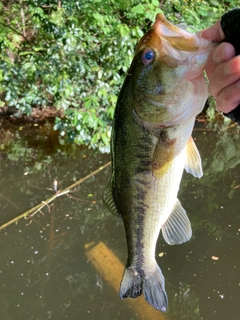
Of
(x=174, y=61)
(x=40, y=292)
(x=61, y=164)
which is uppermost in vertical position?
(x=174, y=61)

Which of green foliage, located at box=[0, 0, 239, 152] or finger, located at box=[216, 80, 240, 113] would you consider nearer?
finger, located at box=[216, 80, 240, 113]

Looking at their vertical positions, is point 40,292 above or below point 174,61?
below

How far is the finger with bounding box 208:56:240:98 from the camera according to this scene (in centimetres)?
120

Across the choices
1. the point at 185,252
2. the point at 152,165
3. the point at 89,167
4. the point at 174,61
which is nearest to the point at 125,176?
the point at 152,165

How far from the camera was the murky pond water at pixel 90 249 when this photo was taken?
3.05 meters

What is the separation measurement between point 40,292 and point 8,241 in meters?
0.66

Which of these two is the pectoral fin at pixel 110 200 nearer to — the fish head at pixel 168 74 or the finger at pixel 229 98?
the fish head at pixel 168 74

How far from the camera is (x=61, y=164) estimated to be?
4.90 metres

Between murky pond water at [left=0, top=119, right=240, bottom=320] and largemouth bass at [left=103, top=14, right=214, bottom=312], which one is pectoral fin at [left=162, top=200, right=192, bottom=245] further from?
murky pond water at [left=0, top=119, right=240, bottom=320]

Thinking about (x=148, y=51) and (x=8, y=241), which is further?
(x=8, y=241)

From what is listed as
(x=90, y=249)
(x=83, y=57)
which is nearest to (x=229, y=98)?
(x=90, y=249)

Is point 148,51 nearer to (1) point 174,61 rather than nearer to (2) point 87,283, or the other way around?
(1) point 174,61

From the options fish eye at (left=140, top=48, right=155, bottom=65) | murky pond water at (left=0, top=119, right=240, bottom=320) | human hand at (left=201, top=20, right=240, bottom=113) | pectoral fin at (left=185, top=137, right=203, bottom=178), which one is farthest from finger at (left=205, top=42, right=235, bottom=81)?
murky pond water at (left=0, top=119, right=240, bottom=320)

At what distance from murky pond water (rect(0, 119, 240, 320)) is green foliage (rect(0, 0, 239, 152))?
2.21 ft
